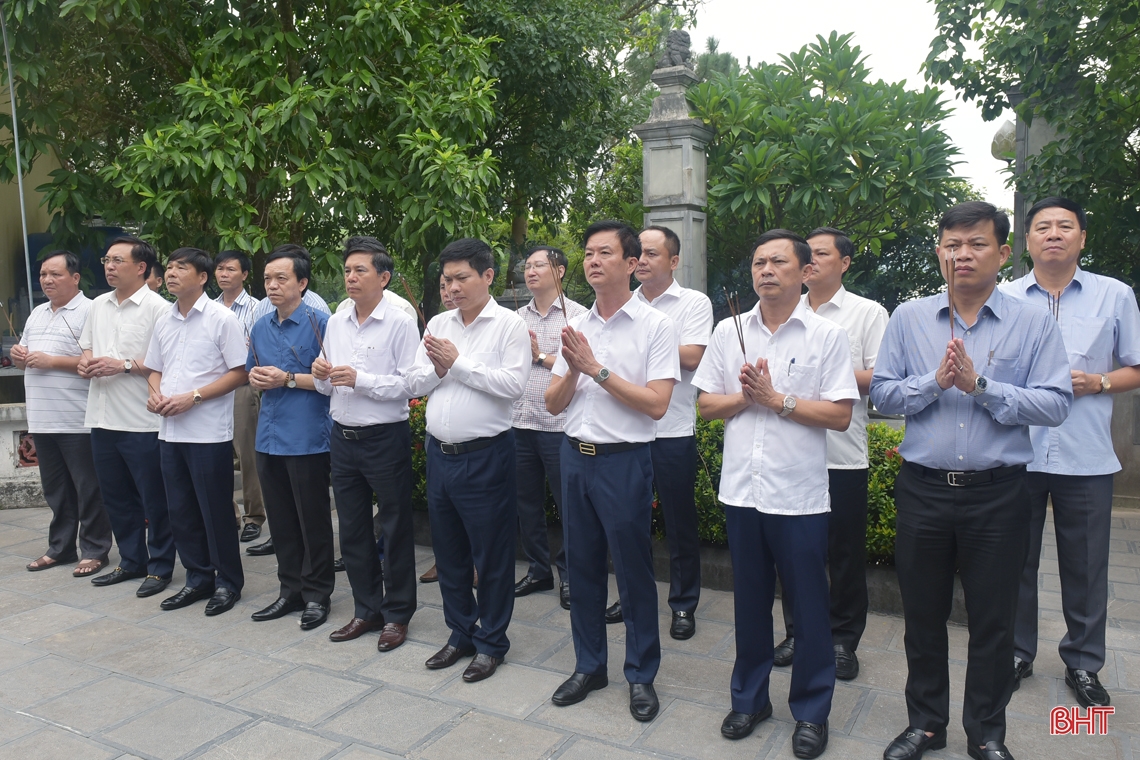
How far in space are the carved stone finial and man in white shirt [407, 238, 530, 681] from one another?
591 cm

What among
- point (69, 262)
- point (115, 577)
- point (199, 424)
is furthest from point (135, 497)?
point (69, 262)

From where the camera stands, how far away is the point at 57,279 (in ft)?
17.9

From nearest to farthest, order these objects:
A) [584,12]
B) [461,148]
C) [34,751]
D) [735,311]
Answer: [735,311] < [34,751] < [461,148] < [584,12]

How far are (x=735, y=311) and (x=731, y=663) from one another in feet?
5.69

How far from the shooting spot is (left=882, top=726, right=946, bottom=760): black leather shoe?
2.96 m

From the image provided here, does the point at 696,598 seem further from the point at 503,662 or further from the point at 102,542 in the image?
the point at 102,542

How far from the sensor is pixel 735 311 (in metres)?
2.97

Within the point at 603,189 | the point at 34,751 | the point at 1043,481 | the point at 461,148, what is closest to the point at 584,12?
the point at 603,189

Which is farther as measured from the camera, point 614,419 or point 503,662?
point 503,662

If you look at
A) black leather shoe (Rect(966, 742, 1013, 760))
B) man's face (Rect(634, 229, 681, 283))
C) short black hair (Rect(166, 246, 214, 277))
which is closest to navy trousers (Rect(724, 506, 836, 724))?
black leather shoe (Rect(966, 742, 1013, 760))

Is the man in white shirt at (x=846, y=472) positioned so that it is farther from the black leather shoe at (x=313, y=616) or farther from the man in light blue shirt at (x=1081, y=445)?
the black leather shoe at (x=313, y=616)

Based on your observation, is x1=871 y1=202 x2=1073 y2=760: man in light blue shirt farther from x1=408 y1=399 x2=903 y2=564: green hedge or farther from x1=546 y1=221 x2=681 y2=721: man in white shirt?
x1=408 y1=399 x2=903 y2=564: green hedge

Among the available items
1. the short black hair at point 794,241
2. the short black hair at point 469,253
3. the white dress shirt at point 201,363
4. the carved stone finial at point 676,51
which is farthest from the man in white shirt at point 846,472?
the carved stone finial at point 676,51

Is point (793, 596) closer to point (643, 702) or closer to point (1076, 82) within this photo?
point (643, 702)
